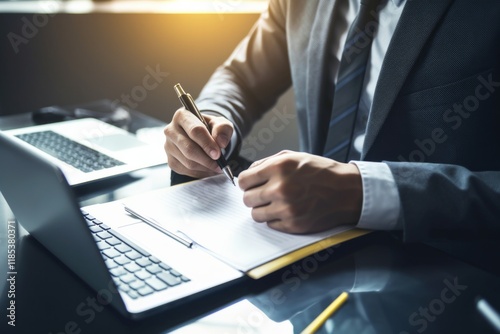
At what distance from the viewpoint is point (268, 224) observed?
0.73 m

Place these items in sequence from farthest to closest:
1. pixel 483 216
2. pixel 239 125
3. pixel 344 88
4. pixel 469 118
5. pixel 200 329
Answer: pixel 239 125, pixel 344 88, pixel 469 118, pixel 483 216, pixel 200 329

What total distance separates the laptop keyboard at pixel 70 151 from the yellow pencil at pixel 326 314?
60cm

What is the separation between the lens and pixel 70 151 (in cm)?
109

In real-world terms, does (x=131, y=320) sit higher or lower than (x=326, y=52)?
lower

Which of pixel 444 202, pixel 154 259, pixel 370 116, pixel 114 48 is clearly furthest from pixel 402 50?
pixel 114 48

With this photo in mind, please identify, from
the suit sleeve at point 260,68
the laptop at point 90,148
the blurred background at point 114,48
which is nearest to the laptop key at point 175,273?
the laptop at point 90,148

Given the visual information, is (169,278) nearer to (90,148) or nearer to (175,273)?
(175,273)

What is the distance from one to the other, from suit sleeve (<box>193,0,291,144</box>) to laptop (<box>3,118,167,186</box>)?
0.88 ft

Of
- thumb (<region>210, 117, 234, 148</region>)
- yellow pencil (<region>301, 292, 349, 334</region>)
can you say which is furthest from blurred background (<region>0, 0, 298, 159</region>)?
yellow pencil (<region>301, 292, 349, 334</region>)

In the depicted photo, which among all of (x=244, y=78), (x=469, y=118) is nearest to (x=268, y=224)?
(x=469, y=118)

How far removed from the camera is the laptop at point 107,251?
1.78 feet

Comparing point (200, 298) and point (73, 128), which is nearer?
point (200, 298)

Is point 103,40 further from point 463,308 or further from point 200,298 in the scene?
point 463,308

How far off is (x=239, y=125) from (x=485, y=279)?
70 cm
